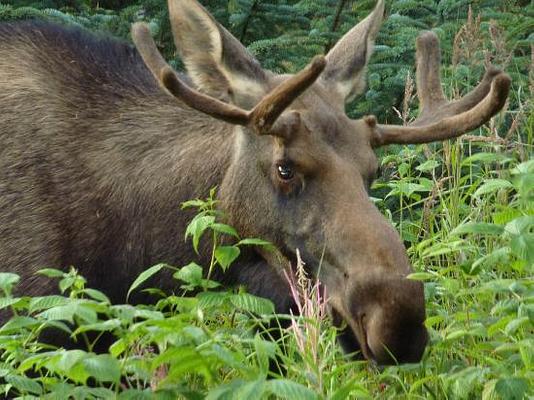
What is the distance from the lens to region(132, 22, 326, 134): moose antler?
499 centimetres

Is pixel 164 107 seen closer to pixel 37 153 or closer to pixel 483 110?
pixel 37 153

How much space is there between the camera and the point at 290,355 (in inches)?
195

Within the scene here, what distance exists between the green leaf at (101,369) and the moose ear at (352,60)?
7.78ft

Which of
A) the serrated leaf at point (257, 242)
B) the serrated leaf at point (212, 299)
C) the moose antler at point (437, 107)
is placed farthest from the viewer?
the moose antler at point (437, 107)

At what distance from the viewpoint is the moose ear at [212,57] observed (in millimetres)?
5680

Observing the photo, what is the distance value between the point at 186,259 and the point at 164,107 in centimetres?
85

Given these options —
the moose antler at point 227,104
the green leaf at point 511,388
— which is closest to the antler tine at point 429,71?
the moose antler at point 227,104

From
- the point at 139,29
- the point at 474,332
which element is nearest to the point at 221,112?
the point at 139,29

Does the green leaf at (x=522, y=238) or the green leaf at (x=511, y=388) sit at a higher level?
the green leaf at (x=522, y=238)

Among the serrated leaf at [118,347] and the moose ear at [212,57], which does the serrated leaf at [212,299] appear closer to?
the serrated leaf at [118,347]

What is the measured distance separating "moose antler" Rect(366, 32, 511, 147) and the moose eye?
1.36 feet

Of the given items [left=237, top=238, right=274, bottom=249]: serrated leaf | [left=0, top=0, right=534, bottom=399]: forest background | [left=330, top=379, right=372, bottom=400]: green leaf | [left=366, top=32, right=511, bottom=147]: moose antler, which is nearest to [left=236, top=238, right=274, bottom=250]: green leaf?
[left=237, top=238, right=274, bottom=249]: serrated leaf

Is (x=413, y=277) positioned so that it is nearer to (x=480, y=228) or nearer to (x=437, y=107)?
(x=480, y=228)

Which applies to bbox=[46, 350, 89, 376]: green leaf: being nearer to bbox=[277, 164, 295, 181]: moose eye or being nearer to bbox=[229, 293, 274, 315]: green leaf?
bbox=[229, 293, 274, 315]: green leaf
